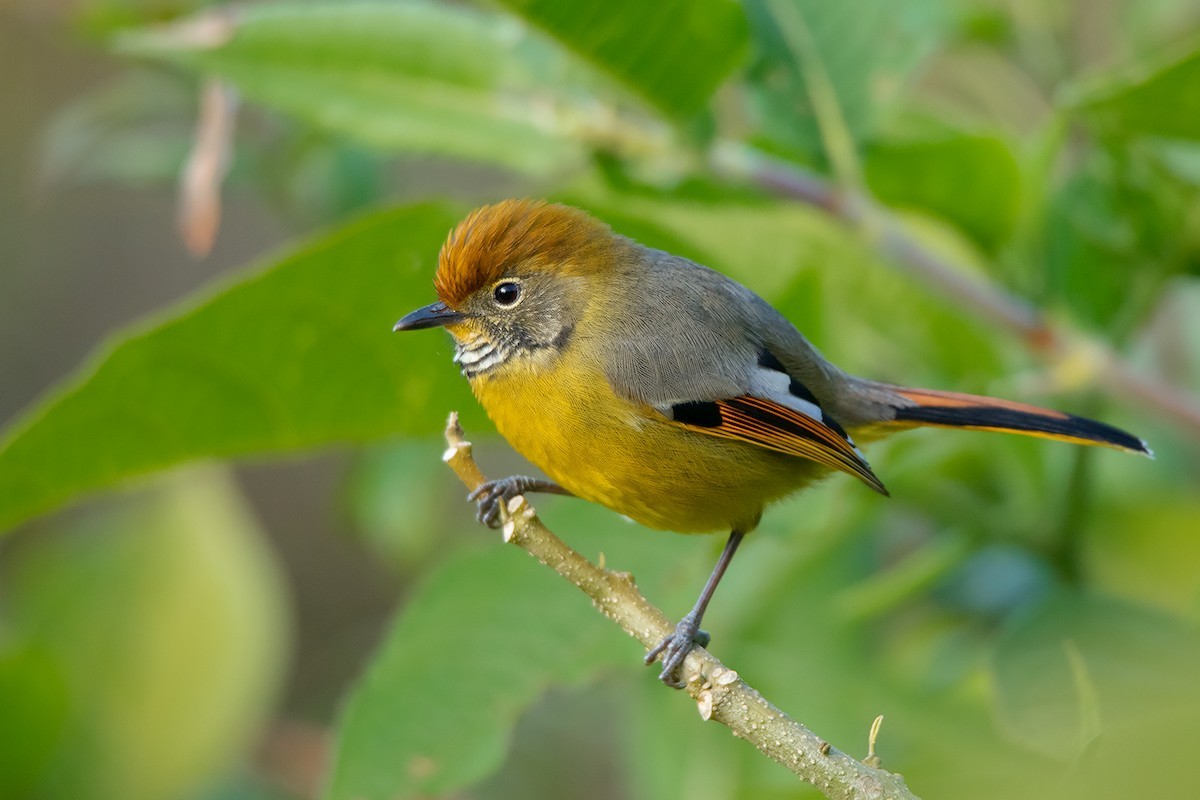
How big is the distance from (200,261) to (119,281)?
0.45m

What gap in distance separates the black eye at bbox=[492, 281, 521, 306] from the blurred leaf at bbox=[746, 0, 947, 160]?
28.5 inches

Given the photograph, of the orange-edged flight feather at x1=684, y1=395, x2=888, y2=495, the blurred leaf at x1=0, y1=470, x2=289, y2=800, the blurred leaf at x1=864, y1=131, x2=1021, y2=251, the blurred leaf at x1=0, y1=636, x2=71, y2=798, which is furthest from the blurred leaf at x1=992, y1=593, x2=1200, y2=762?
the blurred leaf at x1=0, y1=636, x2=71, y2=798

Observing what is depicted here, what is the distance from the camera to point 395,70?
293 centimetres

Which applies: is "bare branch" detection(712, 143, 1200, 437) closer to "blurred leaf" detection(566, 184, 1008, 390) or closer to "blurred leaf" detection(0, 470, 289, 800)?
"blurred leaf" detection(566, 184, 1008, 390)

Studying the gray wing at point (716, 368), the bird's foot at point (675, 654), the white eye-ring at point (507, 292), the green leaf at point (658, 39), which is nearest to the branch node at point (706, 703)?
the bird's foot at point (675, 654)

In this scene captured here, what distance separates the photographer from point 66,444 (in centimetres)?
216

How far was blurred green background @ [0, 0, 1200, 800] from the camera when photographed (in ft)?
7.36

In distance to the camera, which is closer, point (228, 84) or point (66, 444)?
point (66, 444)

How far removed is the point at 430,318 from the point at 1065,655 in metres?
1.36

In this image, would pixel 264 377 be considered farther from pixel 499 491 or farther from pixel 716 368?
pixel 716 368

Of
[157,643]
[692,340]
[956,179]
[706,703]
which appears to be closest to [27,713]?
[157,643]

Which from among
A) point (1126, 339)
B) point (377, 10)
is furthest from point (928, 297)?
point (377, 10)

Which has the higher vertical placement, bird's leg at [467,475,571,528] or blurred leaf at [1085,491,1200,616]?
blurred leaf at [1085,491,1200,616]

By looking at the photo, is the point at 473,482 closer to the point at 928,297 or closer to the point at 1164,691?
the point at 1164,691
